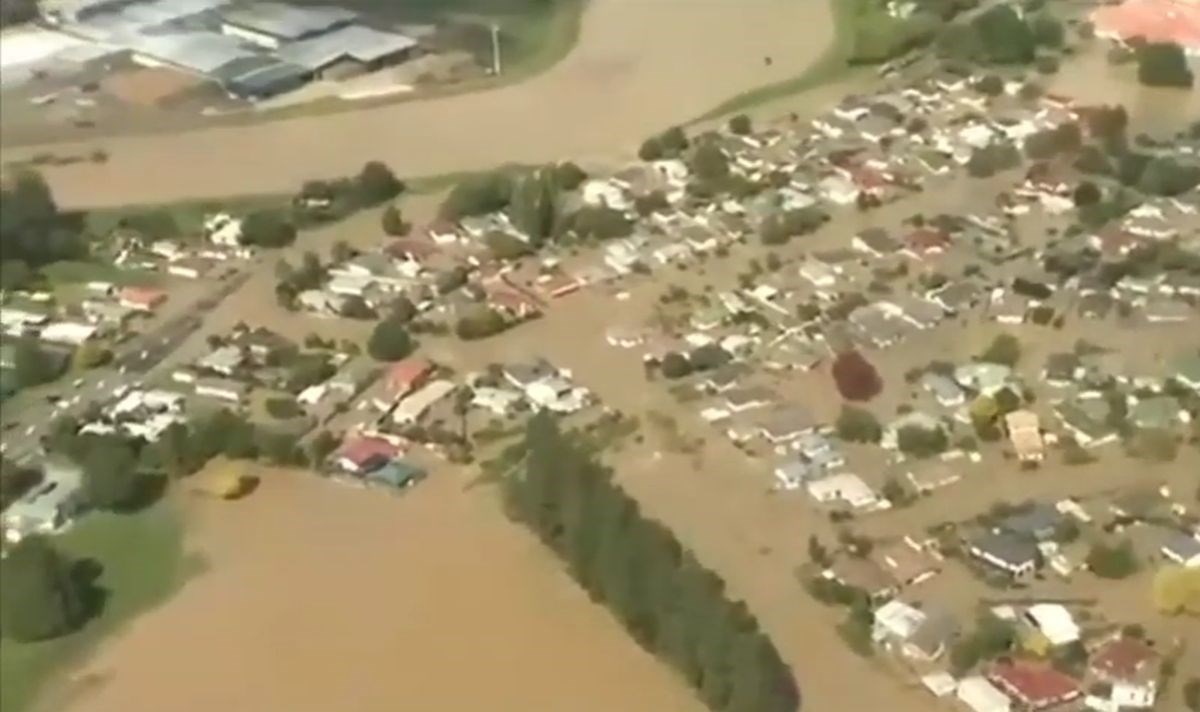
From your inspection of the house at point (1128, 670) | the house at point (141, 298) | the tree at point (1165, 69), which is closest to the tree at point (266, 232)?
the house at point (141, 298)

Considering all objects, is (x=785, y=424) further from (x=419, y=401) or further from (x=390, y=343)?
(x=390, y=343)

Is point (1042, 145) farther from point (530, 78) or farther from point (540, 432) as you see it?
point (540, 432)

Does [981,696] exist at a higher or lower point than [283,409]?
higher

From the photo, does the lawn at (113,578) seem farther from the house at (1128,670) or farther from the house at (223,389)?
the house at (1128,670)

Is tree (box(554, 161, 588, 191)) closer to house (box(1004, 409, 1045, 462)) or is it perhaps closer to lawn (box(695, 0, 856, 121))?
lawn (box(695, 0, 856, 121))

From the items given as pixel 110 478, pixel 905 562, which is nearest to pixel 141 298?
pixel 110 478

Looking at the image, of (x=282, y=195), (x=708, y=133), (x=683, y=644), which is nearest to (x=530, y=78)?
(x=708, y=133)
